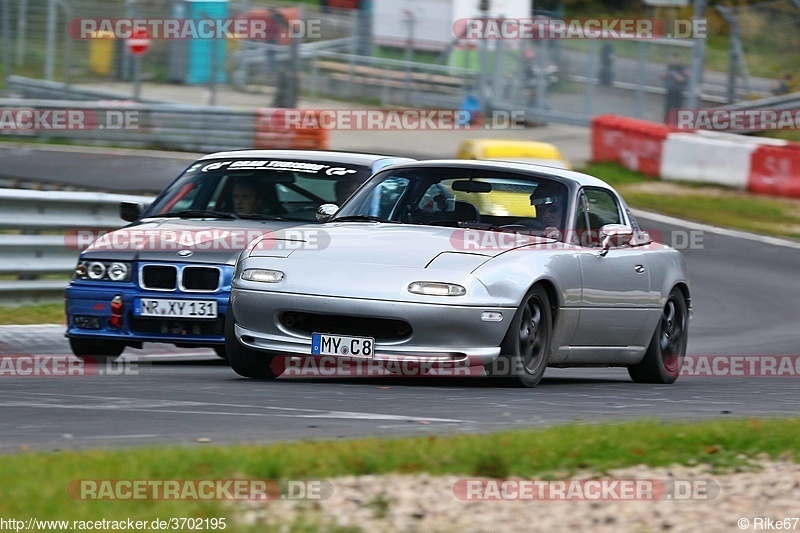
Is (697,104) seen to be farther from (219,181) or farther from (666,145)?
(219,181)

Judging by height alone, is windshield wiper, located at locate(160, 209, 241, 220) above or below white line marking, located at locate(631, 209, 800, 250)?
above

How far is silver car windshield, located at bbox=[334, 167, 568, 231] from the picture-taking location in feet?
29.8

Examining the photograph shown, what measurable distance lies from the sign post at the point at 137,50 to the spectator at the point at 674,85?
11.3m

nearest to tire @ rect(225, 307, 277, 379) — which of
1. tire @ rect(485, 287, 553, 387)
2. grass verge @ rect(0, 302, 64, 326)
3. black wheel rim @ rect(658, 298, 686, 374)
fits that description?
tire @ rect(485, 287, 553, 387)

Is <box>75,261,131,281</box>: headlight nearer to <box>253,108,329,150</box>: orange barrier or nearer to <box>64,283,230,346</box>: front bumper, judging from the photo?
<box>64,283,230,346</box>: front bumper

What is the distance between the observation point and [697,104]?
31.1 m

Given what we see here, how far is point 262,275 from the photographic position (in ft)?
27.5

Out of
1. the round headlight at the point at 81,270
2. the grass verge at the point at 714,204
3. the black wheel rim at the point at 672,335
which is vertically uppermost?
the round headlight at the point at 81,270

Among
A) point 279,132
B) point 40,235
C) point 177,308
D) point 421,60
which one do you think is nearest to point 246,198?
point 177,308

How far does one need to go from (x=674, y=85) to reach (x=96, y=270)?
79.6ft

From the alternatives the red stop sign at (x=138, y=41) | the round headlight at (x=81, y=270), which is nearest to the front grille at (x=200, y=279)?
the round headlight at (x=81, y=270)

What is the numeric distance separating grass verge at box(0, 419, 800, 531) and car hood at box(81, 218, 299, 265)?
3.90m

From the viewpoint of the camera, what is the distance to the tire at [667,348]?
33.8 ft
